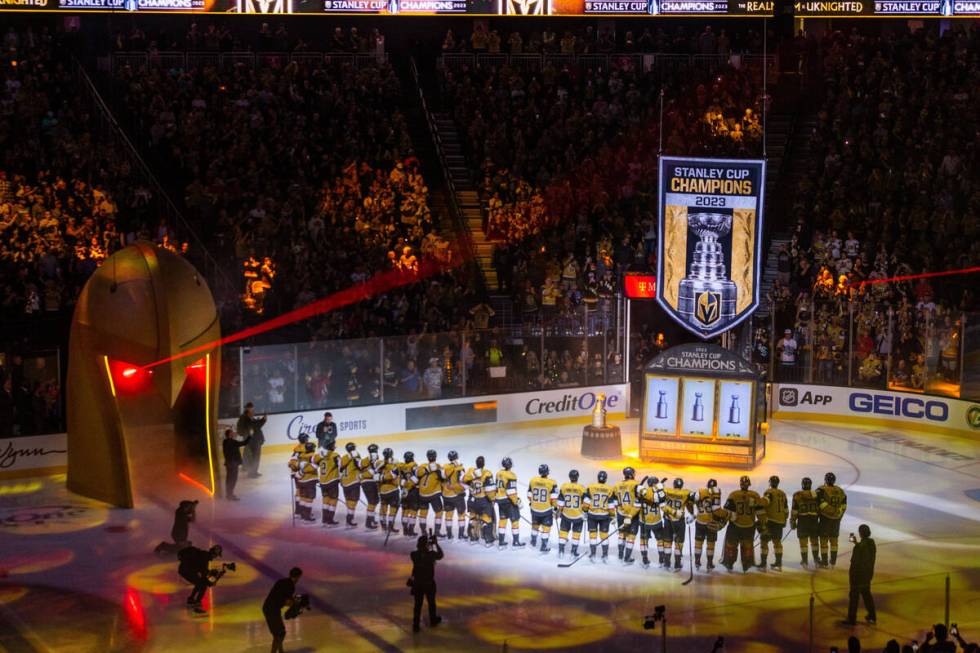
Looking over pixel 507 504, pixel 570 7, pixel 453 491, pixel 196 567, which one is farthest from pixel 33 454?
pixel 570 7

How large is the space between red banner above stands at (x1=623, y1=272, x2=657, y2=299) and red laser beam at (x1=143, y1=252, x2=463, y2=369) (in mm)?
4746

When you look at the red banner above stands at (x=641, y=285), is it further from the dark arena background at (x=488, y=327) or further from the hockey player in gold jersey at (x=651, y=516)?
the hockey player in gold jersey at (x=651, y=516)

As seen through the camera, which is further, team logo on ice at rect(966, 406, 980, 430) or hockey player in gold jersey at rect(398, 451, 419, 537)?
team logo on ice at rect(966, 406, 980, 430)

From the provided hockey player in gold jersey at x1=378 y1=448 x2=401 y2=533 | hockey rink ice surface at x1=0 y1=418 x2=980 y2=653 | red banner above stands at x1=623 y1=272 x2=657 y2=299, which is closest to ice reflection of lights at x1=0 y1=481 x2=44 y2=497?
hockey rink ice surface at x1=0 y1=418 x2=980 y2=653

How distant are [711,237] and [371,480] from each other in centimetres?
809

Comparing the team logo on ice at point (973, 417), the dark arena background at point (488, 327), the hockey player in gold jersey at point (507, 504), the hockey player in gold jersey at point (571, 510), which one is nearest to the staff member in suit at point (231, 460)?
the dark arena background at point (488, 327)

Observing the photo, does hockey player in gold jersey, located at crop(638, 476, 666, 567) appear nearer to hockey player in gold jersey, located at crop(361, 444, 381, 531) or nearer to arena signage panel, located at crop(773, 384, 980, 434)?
hockey player in gold jersey, located at crop(361, 444, 381, 531)

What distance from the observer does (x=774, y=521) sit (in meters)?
19.8

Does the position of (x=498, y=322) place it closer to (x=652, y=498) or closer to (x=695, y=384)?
(x=695, y=384)

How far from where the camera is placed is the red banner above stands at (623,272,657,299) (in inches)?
1133

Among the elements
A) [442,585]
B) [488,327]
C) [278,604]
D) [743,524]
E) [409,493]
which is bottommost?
[442,585]

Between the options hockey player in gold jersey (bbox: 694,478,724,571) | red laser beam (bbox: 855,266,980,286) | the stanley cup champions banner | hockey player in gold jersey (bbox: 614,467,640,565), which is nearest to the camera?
hockey player in gold jersey (bbox: 694,478,724,571)

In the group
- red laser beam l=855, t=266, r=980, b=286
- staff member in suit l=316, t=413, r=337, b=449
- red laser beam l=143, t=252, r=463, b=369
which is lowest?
staff member in suit l=316, t=413, r=337, b=449

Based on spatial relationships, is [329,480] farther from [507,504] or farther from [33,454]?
[33,454]
